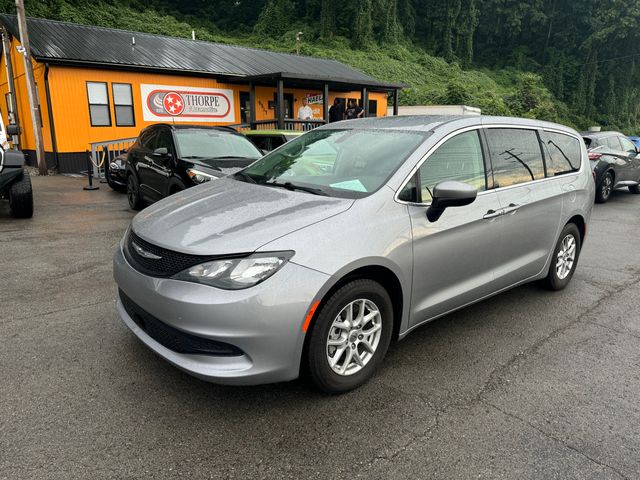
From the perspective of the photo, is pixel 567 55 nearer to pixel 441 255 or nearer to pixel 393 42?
pixel 393 42

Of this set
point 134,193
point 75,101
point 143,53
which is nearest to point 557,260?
point 134,193

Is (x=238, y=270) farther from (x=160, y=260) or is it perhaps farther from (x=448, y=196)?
(x=448, y=196)

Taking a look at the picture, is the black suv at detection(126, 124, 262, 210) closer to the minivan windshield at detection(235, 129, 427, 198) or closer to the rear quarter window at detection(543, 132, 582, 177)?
the minivan windshield at detection(235, 129, 427, 198)

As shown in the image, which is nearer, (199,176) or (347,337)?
(347,337)

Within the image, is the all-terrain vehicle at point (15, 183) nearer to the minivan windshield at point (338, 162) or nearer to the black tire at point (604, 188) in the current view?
the minivan windshield at point (338, 162)

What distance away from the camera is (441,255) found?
323cm

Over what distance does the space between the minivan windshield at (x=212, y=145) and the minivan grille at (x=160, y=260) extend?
4.73 meters

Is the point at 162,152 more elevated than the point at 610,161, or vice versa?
the point at 162,152

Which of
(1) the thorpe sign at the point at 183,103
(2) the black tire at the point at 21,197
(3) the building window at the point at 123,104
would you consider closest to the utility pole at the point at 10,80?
(3) the building window at the point at 123,104

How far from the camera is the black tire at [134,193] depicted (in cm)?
878

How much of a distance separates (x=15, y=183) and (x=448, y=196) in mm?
7371

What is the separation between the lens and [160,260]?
2.70 meters

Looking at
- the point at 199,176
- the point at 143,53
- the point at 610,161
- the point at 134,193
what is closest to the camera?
the point at 199,176

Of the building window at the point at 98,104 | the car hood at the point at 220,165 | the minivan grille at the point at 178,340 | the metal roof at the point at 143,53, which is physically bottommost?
the minivan grille at the point at 178,340
